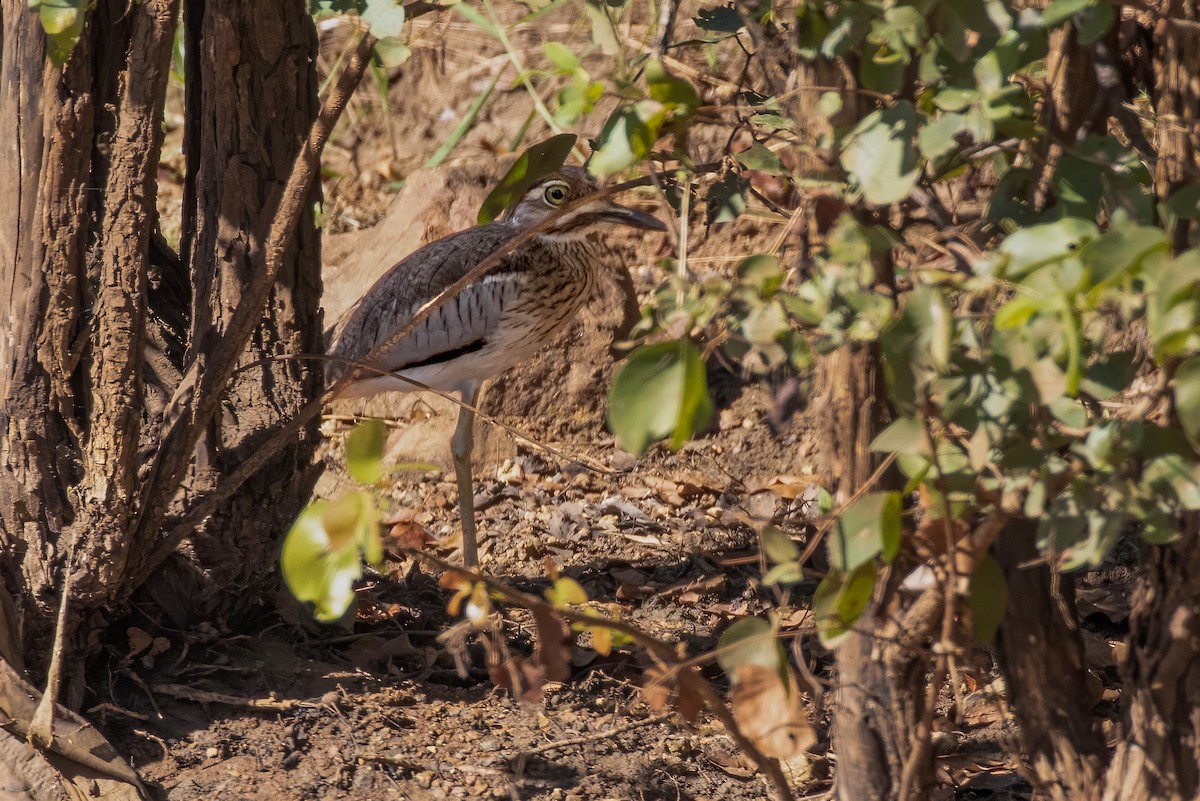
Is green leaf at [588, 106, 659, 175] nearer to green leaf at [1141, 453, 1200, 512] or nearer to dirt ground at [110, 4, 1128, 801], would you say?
dirt ground at [110, 4, 1128, 801]

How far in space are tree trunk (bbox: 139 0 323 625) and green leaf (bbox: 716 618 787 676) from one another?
145 cm

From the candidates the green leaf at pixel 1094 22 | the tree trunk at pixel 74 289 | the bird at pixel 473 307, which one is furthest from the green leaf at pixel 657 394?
the bird at pixel 473 307

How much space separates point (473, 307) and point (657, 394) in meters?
2.88

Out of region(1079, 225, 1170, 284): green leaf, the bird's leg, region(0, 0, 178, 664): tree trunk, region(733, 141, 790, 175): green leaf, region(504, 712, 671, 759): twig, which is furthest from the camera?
the bird's leg

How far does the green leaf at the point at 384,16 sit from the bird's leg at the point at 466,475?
2.16 m

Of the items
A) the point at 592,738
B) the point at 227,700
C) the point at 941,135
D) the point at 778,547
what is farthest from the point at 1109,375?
the point at 227,700

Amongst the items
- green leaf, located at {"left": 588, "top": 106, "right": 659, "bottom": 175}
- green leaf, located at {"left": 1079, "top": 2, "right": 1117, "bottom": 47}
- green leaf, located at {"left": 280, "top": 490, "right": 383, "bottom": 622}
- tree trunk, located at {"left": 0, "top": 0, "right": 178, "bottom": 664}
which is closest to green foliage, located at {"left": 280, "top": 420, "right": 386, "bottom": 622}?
green leaf, located at {"left": 280, "top": 490, "right": 383, "bottom": 622}

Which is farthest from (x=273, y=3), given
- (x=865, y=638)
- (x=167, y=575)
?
(x=865, y=638)

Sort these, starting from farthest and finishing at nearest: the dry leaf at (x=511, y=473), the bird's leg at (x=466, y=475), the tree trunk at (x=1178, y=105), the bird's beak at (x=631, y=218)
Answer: the dry leaf at (x=511, y=473), the bird's beak at (x=631, y=218), the bird's leg at (x=466, y=475), the tree trunk at (x=1178, y=105)

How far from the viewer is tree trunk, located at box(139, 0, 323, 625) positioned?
2816mm

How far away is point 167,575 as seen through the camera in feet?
9.59

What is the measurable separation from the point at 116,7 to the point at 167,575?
1.23 m

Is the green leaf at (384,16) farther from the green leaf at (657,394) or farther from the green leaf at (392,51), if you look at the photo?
the green leaf at (657,394)

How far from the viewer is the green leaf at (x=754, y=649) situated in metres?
1.70
